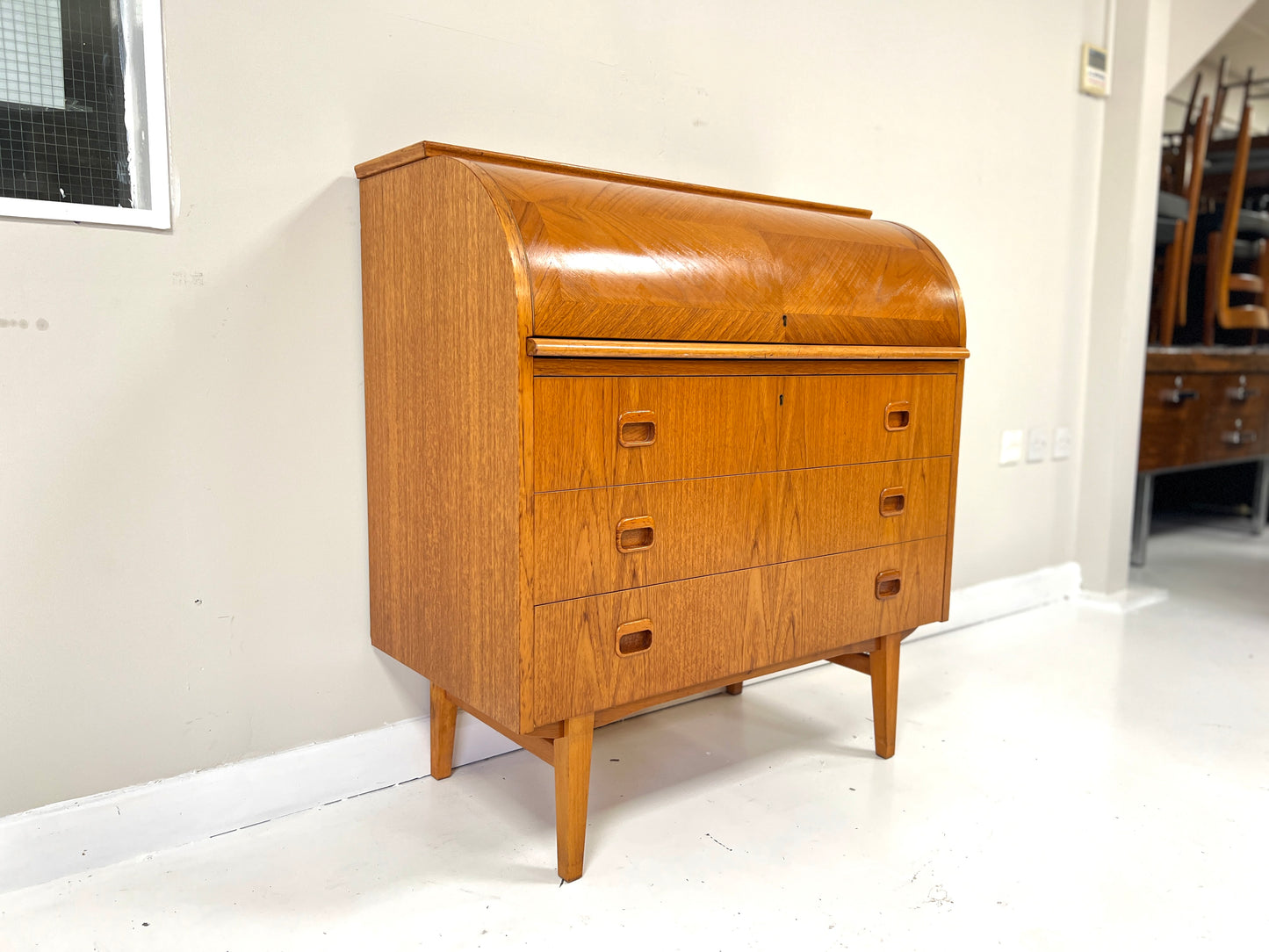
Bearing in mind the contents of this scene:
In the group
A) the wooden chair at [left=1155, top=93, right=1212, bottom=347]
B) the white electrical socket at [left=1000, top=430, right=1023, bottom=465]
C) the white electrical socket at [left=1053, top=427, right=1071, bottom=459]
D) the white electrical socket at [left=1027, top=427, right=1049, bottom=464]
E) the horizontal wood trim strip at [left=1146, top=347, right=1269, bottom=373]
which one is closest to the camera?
the white electrical socket at [left=1000, top=430, right=1023, bottom=465]

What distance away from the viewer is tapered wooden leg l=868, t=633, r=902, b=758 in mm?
1992

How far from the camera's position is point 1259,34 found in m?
5.01

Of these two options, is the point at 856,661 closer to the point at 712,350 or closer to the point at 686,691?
the point at 686,691

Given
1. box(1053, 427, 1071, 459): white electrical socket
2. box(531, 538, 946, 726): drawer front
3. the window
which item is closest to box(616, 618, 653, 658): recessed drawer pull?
box(531, 538, 946, 726): drawer front

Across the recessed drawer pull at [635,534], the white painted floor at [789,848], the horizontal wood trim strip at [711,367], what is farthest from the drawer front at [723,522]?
the white painted floor at [789,848]

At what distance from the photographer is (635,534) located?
1.51 metres

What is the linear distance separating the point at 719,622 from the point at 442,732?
64 cm

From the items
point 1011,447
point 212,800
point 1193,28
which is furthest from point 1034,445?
point 212,800

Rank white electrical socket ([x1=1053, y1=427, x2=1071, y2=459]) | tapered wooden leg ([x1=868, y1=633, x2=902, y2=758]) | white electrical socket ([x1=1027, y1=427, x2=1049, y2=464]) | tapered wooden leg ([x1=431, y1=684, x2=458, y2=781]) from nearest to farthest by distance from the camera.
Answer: tapered wooden leg ([x1=431, y1=684, x2=458, y2=781]), tapered wooden leg ([x1=868, y1=633, x2=902, y2=758]), white electrical socket ([x1=1027, y1=427, x2=1049, y2=464]), white electrical socket ([x1=1053, y1=427, x2=1071, y2=459])

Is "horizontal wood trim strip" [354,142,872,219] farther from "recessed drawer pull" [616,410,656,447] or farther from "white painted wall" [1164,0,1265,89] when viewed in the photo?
"white painted wall" [1164,0,1265,89]

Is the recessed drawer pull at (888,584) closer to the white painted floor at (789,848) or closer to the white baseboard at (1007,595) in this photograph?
the white painted floor at (789,848)

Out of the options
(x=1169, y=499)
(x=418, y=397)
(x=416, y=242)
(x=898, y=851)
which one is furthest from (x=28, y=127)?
(x=1169, y=499)

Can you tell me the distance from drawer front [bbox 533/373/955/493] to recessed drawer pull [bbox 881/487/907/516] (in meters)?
0.07

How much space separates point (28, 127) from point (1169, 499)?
557 cm
